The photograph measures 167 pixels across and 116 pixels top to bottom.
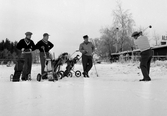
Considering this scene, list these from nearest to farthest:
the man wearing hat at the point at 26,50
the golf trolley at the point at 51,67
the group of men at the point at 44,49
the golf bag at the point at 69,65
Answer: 1. the group of men at the point at 44,49
2. the golf trolley at the point at 51,67
3. the man wearing hat at the point at 26,50
4. the golf bag at the point at 69,65

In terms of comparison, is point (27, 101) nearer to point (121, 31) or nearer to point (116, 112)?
point (116, 112)

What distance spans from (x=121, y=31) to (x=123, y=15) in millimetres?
2698

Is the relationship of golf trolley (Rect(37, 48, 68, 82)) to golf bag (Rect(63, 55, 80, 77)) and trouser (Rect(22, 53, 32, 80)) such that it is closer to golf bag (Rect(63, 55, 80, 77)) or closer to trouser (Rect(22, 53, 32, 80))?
trouser (Rect(22, 53, 32, 80))

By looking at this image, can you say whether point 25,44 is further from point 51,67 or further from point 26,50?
point 51,67

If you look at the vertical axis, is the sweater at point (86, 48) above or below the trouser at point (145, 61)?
above

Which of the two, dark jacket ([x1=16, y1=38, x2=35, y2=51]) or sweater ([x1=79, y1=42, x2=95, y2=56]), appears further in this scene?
sweater ([x1=79, y1=42, x2=95, y2=56])

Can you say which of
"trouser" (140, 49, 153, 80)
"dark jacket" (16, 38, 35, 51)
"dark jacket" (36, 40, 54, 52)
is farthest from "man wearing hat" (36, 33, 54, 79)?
"trouser" (140, 49, 153, 80)

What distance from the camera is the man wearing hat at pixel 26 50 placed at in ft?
21.4

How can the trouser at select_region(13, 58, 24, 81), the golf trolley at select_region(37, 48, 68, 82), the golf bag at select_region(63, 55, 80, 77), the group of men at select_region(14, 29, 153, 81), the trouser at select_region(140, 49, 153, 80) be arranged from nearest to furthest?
the trouser at select_region(140, 49, 153, 80)
the group of men at select_region(14, 29, 153, 81)
the golf trolley at select_region(37, 48, 68, 82)
the trouser at select_region(13, 58, 24, 81)
the golf bag at select_region(63, 55, 80, 77)

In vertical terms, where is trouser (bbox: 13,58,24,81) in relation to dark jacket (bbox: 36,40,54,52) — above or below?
below

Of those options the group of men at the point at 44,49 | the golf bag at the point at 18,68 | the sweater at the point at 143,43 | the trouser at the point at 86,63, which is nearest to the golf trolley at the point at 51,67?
the group of men at the point at 44,49

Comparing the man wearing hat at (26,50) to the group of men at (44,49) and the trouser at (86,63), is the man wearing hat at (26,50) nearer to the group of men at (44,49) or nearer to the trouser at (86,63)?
the group of men at (44,49)

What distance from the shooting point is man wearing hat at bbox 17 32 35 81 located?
21.4ft

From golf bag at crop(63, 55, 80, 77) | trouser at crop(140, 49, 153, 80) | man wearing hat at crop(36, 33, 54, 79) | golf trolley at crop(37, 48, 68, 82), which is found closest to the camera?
trouser at crop(140, 49, 153, 80)
